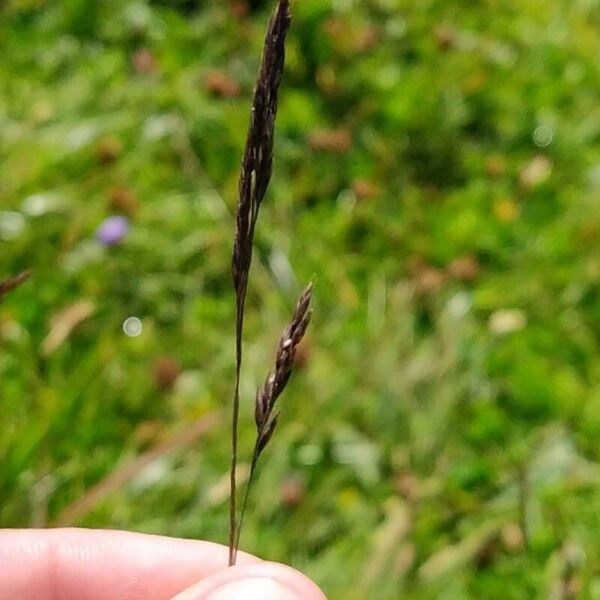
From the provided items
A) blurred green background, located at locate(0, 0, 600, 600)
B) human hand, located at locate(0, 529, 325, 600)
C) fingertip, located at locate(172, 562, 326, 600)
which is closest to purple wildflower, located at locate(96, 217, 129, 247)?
blurred green background, located at locate(0, 0, 600, 600)

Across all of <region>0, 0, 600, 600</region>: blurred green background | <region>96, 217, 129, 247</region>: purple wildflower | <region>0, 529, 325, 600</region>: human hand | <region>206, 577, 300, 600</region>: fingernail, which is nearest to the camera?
<region>206, 577, 300, 600</region>: fingernail

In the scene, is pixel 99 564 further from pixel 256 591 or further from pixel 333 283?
pixel 333 283

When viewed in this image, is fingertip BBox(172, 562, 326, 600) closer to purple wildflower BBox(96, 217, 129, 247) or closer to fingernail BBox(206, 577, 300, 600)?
fingernail BBox(206, 577, 300, 600)

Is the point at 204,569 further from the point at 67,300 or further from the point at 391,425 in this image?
the point at 67,300

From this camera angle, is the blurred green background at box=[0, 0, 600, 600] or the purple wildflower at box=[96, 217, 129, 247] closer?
the blurred green background at box=[0, 0, 600, 600]

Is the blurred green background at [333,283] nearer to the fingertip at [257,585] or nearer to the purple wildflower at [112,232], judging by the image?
the purple wildflower at [112,232]

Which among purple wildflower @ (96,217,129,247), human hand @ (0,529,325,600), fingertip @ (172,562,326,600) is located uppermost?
fingertip @ (172,562,326,600)

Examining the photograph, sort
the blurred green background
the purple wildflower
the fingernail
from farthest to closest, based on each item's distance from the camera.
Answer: the purple wildflower < the blurred green background < the fingernail
